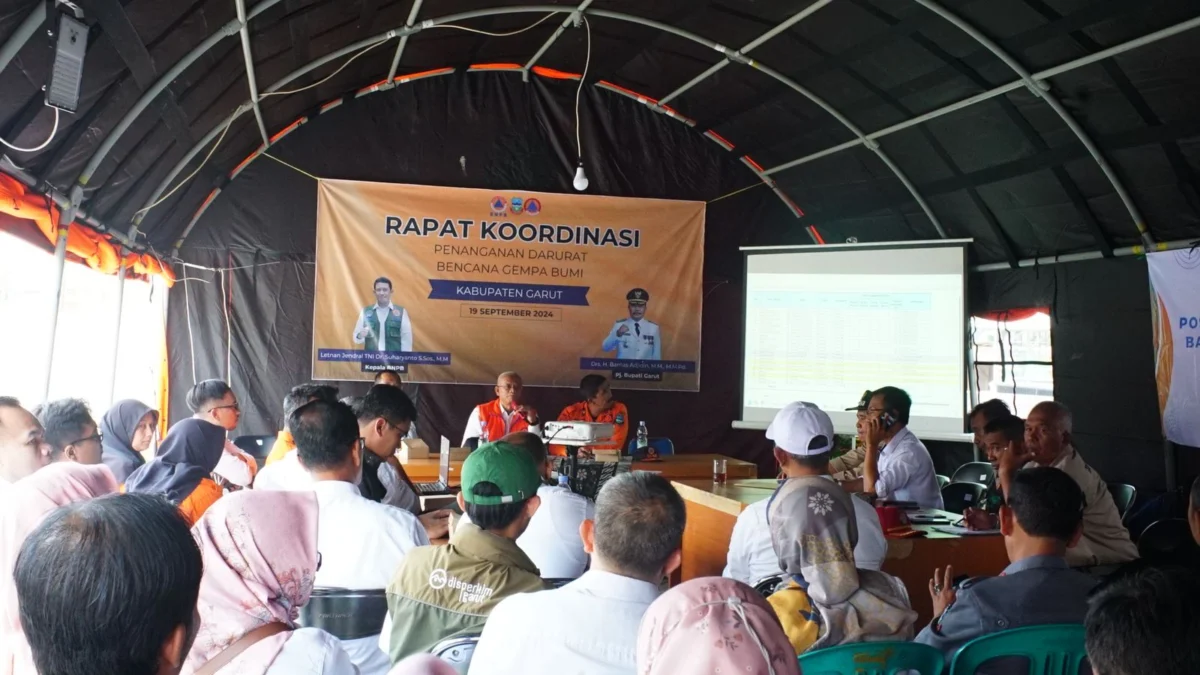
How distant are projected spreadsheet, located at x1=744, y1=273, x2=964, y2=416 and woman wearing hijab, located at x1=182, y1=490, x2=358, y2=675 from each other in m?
5.96

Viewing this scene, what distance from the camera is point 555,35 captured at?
6922 mm

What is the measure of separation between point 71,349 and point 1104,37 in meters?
6.18

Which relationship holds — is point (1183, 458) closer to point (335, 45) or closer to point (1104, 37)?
point (1104, 37)

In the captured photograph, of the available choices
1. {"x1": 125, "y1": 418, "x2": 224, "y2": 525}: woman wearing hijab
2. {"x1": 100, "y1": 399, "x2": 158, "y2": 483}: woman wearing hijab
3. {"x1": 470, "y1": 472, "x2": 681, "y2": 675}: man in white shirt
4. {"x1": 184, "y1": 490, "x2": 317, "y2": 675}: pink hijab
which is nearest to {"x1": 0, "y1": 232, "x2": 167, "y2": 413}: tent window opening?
{"x1": 100, "y1": 399, "x2": 158, "y2": 483}: woman wearing hijab

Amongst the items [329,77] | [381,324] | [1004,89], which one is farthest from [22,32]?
[1004,89]

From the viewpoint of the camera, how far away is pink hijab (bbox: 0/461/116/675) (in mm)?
1968

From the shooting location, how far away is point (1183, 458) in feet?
17.5

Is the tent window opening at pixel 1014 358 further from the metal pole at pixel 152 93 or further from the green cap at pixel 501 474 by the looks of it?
the metal pole at pixel 152 93

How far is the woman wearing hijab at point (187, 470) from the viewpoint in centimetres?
343

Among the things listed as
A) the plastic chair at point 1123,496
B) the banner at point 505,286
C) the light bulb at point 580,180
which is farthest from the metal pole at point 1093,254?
the light bulb at point 580,180

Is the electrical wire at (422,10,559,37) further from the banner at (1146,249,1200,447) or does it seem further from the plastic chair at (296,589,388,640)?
the plastic chair at (296,589,388,640)

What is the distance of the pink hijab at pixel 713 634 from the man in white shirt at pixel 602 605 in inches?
13.1

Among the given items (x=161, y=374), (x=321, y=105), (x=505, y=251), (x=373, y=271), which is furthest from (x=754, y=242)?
(x=161, y=374)

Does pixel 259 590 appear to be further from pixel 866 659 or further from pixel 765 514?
pixel 765 514
